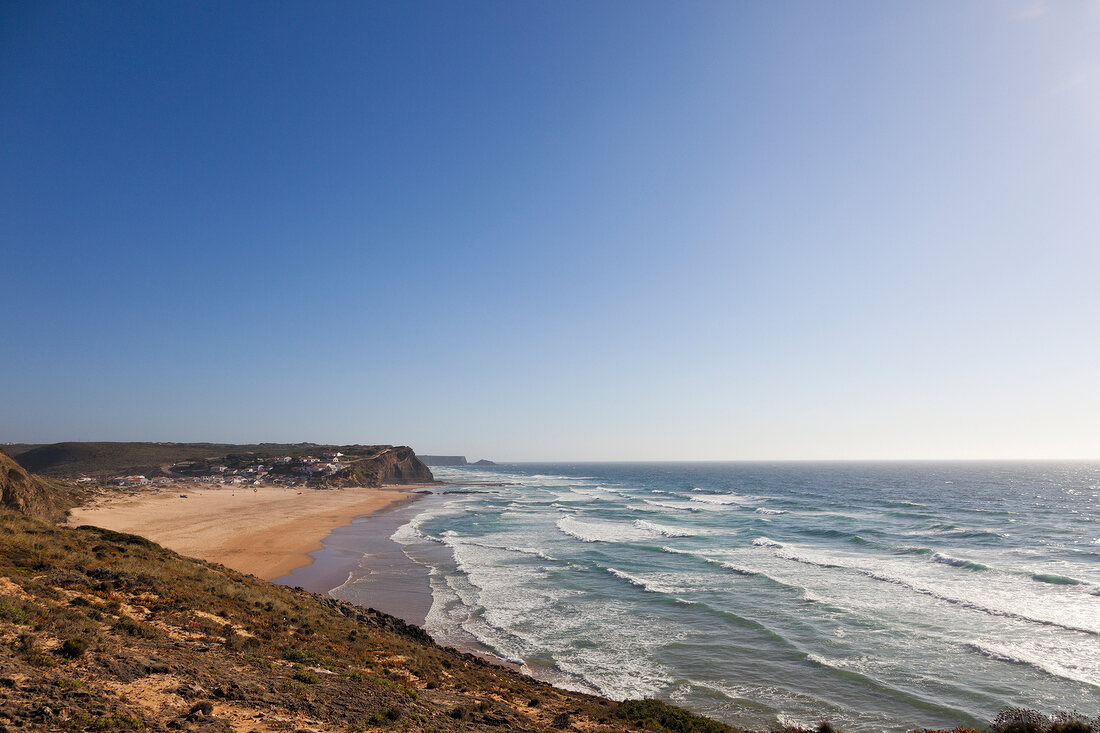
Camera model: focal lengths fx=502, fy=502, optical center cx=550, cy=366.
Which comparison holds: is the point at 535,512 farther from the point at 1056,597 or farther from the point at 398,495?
the point at 1056,597

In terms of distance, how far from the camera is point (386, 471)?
120 meters

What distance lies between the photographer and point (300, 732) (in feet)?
28.4

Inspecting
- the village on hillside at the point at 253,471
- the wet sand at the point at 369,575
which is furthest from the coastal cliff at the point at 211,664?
the village on hillside at the point at 253,471

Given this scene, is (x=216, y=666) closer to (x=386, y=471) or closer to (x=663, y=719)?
(x=663, y=719)

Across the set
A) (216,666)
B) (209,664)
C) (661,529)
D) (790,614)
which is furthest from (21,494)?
(661,529)

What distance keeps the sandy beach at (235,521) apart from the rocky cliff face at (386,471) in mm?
27566

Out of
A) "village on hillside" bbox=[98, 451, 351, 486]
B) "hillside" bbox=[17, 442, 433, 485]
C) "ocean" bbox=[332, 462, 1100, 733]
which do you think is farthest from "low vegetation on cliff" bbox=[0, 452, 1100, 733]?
"hillside" bbox=[17, 442, 433, 485]

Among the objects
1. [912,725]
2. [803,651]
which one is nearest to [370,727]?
[912,725]

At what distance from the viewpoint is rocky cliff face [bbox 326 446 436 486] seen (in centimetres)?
10412

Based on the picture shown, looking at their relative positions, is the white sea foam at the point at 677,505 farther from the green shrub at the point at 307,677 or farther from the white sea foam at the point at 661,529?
the green shrub at the point at 307,677

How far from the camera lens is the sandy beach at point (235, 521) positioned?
33.2 meters

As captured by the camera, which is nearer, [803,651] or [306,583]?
[803,651]

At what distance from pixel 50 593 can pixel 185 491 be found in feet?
236

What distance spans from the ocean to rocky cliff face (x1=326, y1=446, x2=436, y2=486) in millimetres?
60076
